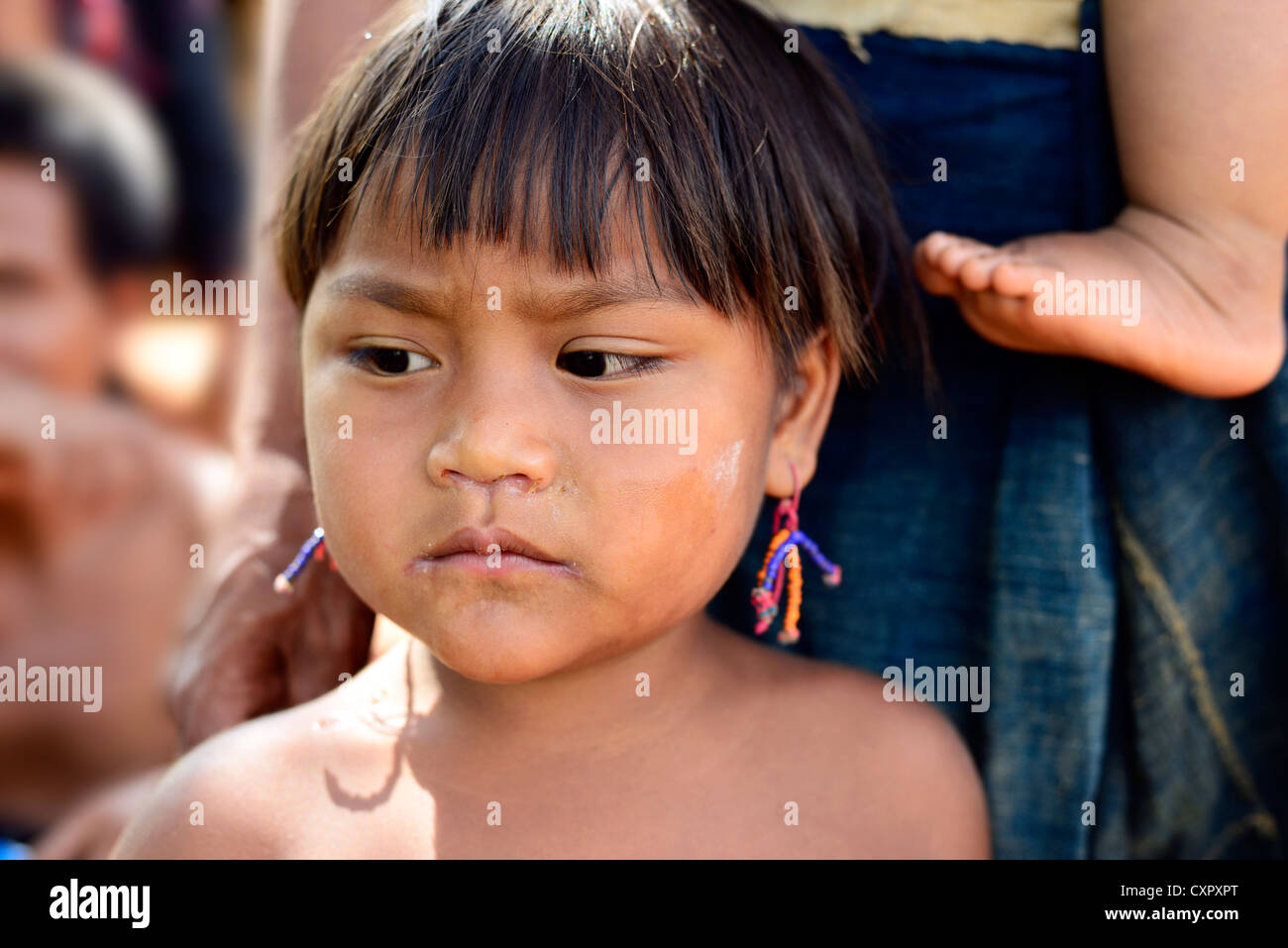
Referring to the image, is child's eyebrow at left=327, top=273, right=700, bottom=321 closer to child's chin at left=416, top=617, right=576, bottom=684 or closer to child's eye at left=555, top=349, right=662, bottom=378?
child's eye at left=555, top=349, right=662, bottom=378

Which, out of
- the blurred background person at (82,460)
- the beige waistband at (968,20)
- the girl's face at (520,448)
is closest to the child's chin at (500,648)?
the girl's face at (520,448)

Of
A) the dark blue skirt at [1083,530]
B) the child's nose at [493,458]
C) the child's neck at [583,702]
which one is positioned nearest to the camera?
the child's nose at [493,458]

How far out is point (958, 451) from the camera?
71.5 inches

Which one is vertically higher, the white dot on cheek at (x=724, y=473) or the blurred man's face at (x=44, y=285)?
the blurred man's face at (x=44, y=285)

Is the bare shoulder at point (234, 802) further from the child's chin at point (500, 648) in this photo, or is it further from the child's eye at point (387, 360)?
the child's eye at point (387, 360)

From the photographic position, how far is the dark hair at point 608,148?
1.35 meters

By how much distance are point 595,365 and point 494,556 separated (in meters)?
0.24

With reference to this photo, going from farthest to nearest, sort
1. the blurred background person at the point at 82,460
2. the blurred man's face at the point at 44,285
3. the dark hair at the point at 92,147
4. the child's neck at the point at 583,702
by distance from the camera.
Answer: the dark hair at the point at 92,147, the blurred man's face at the point at 44,285, the blurred background person at the point at 82,460, the child's neck at the point at 583,702

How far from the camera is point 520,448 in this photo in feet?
4.24

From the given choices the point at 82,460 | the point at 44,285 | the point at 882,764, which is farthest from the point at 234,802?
the point at 44,285

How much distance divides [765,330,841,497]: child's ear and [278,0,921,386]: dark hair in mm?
29

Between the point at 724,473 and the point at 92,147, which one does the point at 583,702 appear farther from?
the point at 92,147

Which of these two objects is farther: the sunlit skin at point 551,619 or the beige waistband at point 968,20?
the beige waistband at point 968,20

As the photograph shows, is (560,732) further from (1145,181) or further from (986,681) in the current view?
(1145,181)
